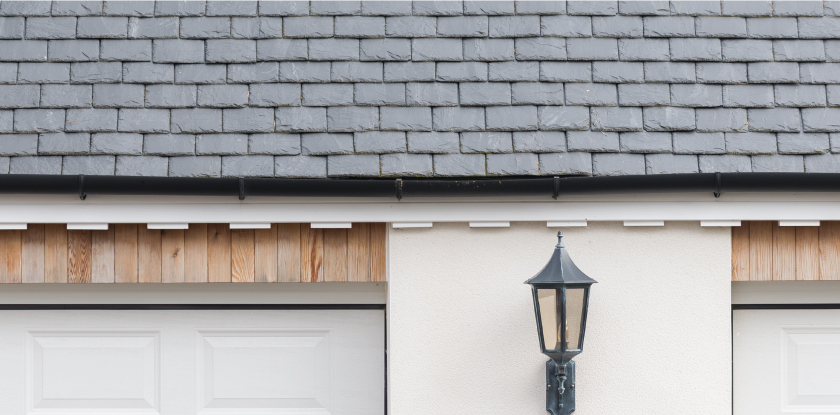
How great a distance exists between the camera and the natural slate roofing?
2.80 m

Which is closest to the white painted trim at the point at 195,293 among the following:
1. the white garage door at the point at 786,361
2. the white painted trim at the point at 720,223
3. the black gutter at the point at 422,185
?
the black gutter at the point at 422,185

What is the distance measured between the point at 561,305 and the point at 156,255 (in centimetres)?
215

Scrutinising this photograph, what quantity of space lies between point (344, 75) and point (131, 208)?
1.33m

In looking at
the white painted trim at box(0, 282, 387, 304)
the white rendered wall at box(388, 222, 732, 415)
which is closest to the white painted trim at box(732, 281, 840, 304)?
the white rendered wall at box(388, 222, 732, 415)

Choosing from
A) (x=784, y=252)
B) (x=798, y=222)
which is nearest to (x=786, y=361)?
(x=784, y=252)

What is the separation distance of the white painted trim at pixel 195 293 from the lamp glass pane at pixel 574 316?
104 cm

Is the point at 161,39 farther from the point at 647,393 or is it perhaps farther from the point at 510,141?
the point at 647,393

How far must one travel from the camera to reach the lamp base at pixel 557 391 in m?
2.74

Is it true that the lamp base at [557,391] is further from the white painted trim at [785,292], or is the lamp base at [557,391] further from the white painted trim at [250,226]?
the white painted trim at [250,226]

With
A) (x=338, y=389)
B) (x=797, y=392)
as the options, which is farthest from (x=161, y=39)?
(x=797, y=392)

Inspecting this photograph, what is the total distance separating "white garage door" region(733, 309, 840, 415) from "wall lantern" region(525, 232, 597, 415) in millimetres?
1131

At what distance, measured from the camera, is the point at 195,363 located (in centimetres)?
308

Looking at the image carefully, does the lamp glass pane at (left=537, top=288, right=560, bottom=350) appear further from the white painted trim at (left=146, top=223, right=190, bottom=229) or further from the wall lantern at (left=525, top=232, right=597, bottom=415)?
the white painted trim at (left=146, top=223, right=190, bottom=229)

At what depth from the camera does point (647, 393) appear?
2.83 metres
